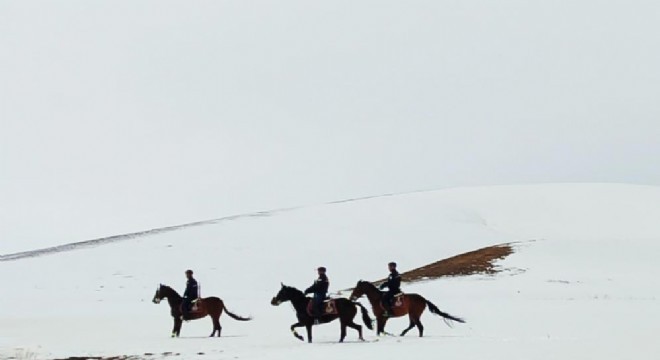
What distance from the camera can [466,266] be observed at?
4325 cm

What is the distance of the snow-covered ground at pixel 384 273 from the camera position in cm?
2075

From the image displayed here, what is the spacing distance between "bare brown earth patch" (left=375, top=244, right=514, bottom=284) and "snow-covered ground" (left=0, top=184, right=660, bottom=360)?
1112mm

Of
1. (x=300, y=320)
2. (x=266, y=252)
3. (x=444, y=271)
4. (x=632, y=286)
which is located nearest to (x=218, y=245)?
(x=266, y=252)

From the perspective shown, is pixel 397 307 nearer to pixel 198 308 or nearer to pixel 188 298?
pixel 198 308

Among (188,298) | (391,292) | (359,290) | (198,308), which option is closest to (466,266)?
(198,308)

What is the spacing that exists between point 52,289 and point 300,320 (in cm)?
2826

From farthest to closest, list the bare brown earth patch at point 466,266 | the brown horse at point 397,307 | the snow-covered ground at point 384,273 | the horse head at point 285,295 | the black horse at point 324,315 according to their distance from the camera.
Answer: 1. the bare brown earth patch at point 466,266
2. the brown horse at point 397,307
3. the horse head at point 285,295
4. the black horse at point 324,315
5. the snow-covered ground at point 384,273

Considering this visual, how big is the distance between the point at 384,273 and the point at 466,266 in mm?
6345

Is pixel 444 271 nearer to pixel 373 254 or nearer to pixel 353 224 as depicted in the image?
pixel 373 254

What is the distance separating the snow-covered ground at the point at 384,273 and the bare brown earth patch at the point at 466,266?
3.65 ft

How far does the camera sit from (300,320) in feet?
69.8

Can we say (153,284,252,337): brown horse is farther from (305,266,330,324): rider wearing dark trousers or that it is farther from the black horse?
(305,266,330,324): rider wearing dark trousers

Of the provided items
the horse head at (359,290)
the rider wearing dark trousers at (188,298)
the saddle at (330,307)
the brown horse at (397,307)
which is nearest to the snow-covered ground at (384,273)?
the brown horse at (397,307)

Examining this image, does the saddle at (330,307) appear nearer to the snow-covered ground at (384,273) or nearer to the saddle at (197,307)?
the snow-covered ground at (384,273)
